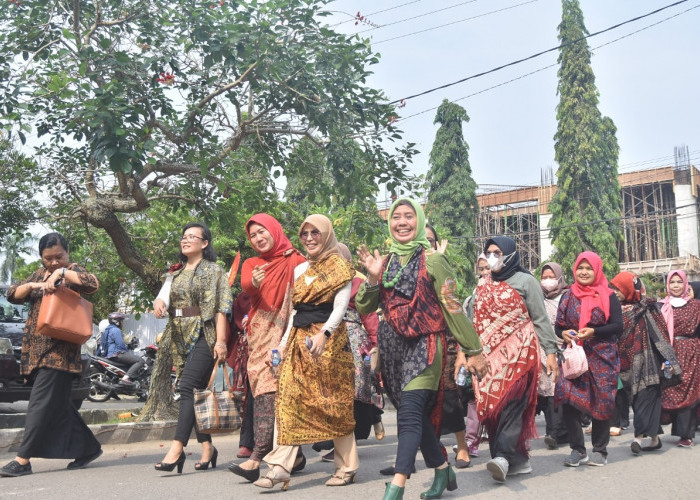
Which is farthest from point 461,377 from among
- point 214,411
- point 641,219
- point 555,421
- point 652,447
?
point 641,219

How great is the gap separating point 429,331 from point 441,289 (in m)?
0.25

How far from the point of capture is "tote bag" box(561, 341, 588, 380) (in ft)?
20.0

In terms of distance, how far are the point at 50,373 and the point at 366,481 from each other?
240cm

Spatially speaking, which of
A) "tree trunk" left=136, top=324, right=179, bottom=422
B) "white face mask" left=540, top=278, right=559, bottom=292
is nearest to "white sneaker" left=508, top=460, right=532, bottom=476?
"white face mask" left=540, top=278, right=559, bottom=292

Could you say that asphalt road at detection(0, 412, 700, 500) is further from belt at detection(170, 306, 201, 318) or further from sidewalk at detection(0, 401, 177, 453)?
belt at detection(170, 306, 201, 318)

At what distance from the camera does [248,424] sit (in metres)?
6.03

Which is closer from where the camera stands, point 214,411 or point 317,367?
point 317,367

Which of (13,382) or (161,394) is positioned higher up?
(13,382)

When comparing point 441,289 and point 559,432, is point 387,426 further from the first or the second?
point 441,289

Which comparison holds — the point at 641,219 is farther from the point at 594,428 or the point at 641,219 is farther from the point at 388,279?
the point at 388,279

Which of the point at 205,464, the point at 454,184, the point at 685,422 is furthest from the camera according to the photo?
the point at 454,184

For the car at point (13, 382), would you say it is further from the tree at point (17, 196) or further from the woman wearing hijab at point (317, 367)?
the woman wearing hijab at point (317, 367)

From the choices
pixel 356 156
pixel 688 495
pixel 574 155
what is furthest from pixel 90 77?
pixel 574 155

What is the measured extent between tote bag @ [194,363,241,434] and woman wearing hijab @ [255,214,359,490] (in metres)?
0.63
